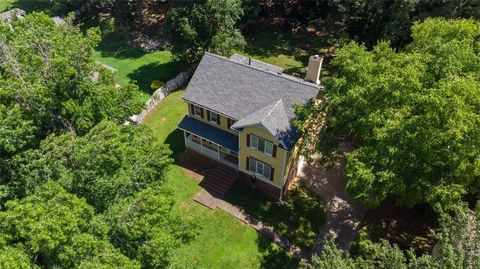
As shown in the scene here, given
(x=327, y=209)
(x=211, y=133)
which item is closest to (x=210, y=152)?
(x=211, y=133)

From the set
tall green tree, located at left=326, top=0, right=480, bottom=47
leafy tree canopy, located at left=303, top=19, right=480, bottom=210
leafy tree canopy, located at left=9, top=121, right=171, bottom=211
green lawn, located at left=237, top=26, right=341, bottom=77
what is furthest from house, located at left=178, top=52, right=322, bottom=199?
green lawn, located at left=237, top=26, right=341, bottom=77

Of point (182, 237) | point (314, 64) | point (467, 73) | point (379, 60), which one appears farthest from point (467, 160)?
point (182, 237)

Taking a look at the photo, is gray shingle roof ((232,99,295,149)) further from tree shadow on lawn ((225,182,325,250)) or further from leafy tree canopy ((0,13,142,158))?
leafy tree canopy ((0,13,142,158))

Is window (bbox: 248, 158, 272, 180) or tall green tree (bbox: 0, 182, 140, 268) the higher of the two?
tall green tree (bbox: 0, 182, 140, 268)

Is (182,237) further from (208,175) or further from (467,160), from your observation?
(467,160)

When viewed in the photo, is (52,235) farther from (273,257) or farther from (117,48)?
(117,48)

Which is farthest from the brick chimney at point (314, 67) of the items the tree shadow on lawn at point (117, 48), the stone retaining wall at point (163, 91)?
the tree shadow on lawn at point (117, 48)
